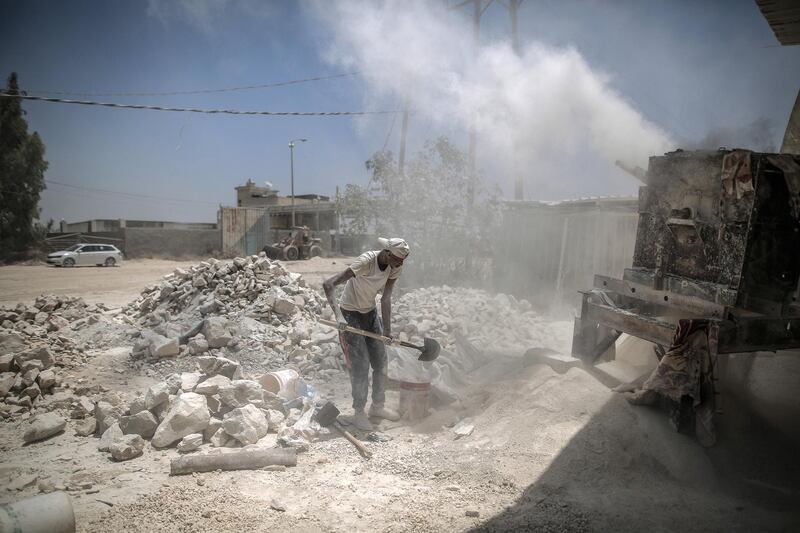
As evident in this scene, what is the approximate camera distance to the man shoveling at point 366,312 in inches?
179

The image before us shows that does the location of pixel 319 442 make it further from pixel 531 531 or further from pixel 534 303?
pixel 534 303

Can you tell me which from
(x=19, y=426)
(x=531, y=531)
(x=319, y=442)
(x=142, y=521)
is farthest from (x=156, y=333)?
(x=531, y=531)

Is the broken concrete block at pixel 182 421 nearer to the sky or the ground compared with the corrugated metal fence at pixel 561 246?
nearer to the ground

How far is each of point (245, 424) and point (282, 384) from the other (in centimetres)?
90

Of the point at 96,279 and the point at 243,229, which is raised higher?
the point at 243,229

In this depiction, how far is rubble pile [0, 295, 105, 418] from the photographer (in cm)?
478

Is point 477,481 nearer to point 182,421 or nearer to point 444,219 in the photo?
point 182,421

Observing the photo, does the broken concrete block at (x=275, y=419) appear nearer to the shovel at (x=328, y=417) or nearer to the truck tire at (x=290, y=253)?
the shovel at (x=328, y=417)

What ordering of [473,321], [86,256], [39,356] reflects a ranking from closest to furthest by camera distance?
[39,356] → [473,321] → [86,256]

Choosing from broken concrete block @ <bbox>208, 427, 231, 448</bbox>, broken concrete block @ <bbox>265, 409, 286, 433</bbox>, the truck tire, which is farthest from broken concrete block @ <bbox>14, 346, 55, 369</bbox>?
the truck tire

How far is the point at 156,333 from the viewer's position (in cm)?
717

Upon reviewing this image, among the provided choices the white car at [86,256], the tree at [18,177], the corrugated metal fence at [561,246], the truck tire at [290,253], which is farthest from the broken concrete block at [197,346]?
the tree at [18,177]

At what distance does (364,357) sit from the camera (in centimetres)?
470

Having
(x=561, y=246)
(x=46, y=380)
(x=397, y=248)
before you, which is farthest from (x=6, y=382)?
(x=561, y=246)
